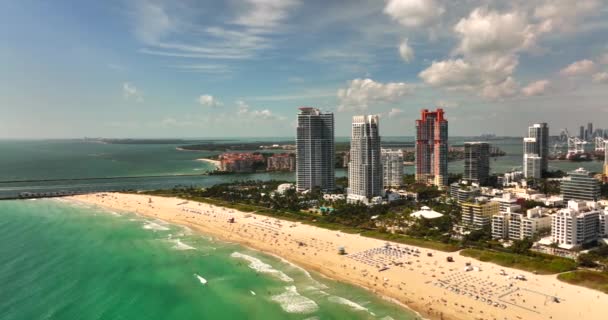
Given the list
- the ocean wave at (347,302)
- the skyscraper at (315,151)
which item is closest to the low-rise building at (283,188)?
the skyscraper at (315,151)

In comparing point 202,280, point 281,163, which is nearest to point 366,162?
point 202,280

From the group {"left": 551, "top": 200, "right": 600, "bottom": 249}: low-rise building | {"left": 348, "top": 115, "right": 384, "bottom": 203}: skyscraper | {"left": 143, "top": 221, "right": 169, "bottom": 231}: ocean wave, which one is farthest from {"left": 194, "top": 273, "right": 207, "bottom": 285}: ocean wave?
{"left": 348, "top": 115, "right": 384, "bottom": 203}: skyscraper

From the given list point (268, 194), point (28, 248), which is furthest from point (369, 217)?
point (28, 248)

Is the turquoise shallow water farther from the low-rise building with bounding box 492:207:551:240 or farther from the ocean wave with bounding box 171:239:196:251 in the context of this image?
the low-rise building with bounding box 492:207:551:240

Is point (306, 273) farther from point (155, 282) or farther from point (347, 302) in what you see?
point (155, 282)

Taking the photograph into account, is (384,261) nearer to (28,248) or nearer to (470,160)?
(28,248)
